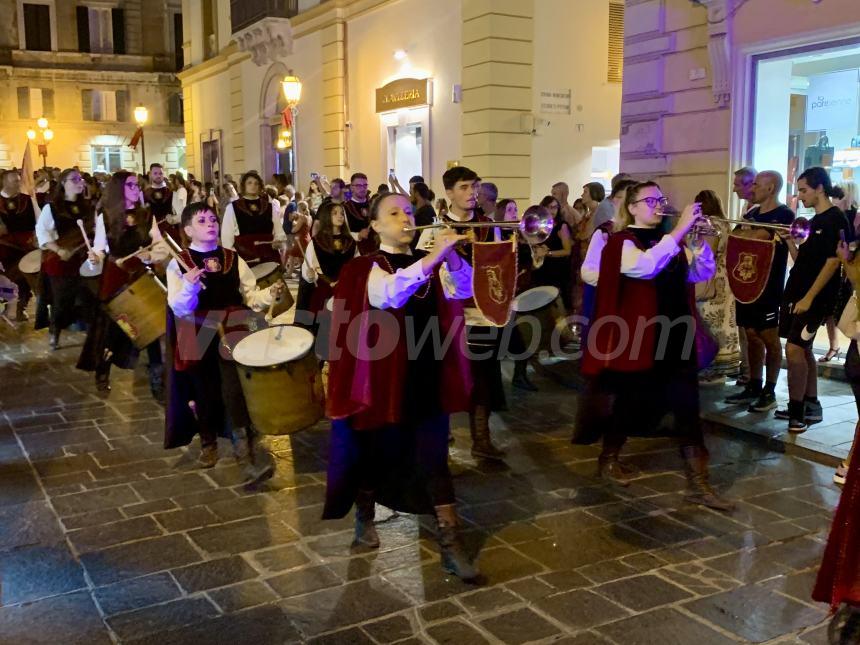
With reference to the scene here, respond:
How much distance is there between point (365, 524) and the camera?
14.3ft

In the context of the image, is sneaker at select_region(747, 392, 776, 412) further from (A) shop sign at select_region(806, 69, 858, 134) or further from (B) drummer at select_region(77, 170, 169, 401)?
(B) drummer at select_region(77, 170, 169, 401)

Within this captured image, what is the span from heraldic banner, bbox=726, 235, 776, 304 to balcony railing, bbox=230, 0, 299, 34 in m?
14.5

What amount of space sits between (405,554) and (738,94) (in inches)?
251

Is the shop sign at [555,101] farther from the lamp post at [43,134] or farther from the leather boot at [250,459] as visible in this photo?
the lamp post at [43,134]

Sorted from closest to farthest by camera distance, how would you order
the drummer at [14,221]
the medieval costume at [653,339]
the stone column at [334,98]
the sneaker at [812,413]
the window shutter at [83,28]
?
1. the medieval costume at [653,339]
2. the sneaker at [812,413]
3. the drummer at [14,221]
4. the stone column at [334,98]
5. the window shutter at [83,28]

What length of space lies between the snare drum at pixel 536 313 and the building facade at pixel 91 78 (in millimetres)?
35590

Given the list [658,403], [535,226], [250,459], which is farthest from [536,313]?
[250,459]

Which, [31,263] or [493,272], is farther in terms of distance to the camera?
[31,263]

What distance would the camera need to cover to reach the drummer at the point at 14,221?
411 inches

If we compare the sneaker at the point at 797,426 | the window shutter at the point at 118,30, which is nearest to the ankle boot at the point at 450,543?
the sneaker at the point at 797,426

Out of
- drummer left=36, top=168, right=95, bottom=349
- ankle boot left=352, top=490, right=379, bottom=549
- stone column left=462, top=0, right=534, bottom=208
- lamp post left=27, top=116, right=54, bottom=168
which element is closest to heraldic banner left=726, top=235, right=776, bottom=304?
ankle boot left=352, top=490, right=379, bottom=549

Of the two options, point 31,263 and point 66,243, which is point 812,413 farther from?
point 31,263

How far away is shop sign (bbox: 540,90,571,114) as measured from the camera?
1295cm

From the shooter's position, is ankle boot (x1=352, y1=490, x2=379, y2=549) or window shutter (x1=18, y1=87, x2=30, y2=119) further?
window shutter (x1=18, y1=87, x2=30, y2=119)
